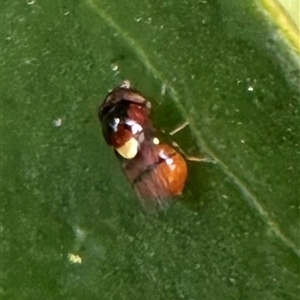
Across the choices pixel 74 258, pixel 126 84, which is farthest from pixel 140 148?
pixel 74 258

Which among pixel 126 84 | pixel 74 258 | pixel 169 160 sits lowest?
pixel 74 258

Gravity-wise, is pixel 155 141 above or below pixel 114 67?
below

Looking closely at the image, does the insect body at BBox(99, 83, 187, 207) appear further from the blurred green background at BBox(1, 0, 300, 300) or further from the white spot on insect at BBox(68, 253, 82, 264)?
the white spot on insect at BBox(68, 253, 82, 264)

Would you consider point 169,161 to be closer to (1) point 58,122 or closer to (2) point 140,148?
(2) point 140,148

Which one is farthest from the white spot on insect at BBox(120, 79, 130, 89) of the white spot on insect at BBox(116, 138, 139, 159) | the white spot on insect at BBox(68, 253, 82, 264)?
the white spot on insect at BBox(68, 253, 82, 264)

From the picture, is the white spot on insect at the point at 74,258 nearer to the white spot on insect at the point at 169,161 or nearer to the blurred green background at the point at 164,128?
the blurred green background at the point at 164,128

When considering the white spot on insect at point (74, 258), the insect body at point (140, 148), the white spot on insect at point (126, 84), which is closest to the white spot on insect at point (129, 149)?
the insect body at point (140, 148)
